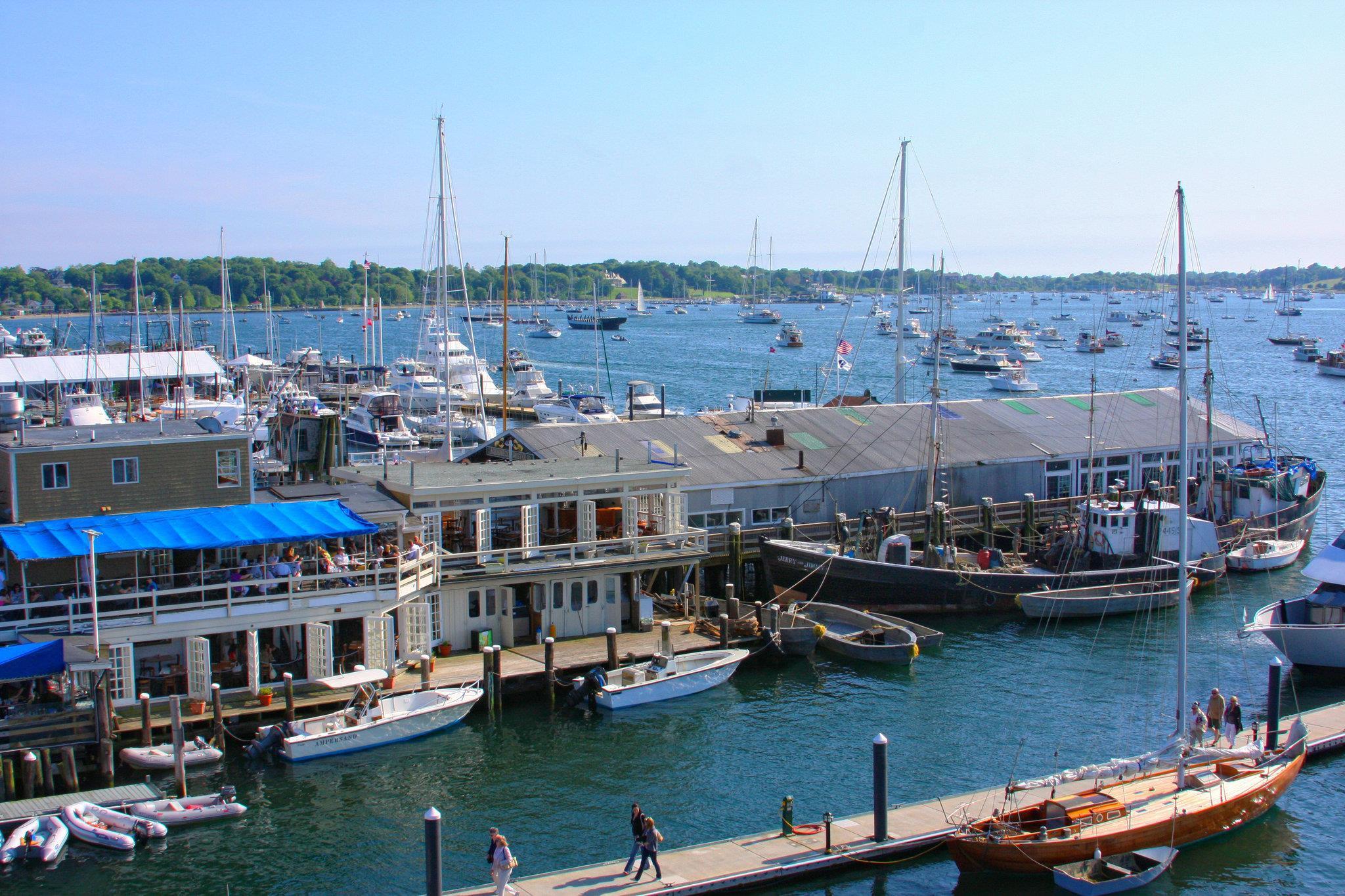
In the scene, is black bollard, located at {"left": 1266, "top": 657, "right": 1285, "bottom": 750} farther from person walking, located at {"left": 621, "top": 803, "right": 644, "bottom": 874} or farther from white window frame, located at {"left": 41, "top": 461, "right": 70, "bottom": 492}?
white window frame, located at {"left": 41, "top": 461, "right": 70, "bottom": 492}

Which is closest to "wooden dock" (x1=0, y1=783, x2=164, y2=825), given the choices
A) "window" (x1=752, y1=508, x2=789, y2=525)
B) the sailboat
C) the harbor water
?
the harbor water

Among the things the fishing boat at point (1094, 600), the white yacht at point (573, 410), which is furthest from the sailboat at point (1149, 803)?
the white yacht at point (573, 410)

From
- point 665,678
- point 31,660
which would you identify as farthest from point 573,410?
point 31,660

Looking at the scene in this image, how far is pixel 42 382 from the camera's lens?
83688 millimetres

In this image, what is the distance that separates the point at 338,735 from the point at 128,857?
6.24 metres

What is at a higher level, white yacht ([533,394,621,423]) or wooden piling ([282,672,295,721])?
white yacht ([533,394,621,423])

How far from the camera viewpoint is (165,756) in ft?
97.9

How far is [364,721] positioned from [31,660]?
26.3ft

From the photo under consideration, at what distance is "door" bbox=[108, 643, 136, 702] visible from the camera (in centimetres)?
3136

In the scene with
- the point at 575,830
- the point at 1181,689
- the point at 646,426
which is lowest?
the point at 575,830

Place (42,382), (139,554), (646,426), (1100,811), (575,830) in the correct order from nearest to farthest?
(1100,811) → (575,830) → (139,554) → (646,426) → (42,382)

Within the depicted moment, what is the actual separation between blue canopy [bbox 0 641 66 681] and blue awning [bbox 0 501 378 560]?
90.8 inches

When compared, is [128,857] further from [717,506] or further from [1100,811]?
[717,506]

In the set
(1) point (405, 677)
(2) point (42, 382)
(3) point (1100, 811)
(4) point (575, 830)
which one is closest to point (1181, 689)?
(3) point (1100, 811)
